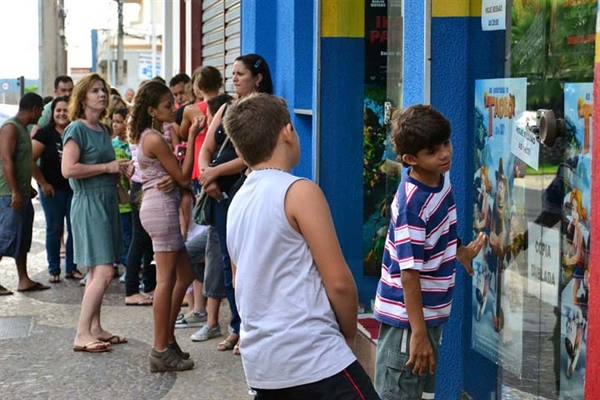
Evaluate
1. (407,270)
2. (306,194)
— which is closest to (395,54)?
(407,270)

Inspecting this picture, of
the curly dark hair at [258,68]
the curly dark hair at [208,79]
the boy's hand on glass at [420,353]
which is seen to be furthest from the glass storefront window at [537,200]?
the curly dark hair at [208,79]

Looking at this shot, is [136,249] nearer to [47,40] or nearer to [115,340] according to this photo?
[115,340]

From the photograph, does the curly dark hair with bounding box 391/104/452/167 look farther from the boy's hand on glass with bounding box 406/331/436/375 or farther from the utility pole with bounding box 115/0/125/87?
the utility pole with bounding box 115/0/125/87

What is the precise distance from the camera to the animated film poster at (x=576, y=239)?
13.6 ft

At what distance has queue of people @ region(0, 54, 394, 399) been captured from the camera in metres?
3.38

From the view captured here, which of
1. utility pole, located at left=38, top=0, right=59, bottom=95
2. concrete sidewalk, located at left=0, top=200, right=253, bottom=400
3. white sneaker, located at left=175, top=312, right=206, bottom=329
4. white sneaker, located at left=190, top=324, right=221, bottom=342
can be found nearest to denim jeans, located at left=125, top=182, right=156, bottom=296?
concrete sidewalk, located at left=0, top=200, right=253, bottom=400

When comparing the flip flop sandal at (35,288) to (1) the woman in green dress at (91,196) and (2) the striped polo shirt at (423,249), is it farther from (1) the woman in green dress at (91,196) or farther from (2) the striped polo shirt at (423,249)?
(2) the striped polo shirt at (423,249)

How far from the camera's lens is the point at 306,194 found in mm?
3332

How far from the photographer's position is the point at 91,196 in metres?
7.79

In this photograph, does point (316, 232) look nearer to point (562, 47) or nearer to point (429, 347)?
point (429, 347)

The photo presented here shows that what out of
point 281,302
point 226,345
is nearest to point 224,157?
point 226,345

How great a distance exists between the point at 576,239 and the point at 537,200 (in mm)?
412

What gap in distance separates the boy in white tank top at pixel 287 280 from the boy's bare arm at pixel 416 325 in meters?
0.53

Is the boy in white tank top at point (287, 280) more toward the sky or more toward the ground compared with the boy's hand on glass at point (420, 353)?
more toward the sky
